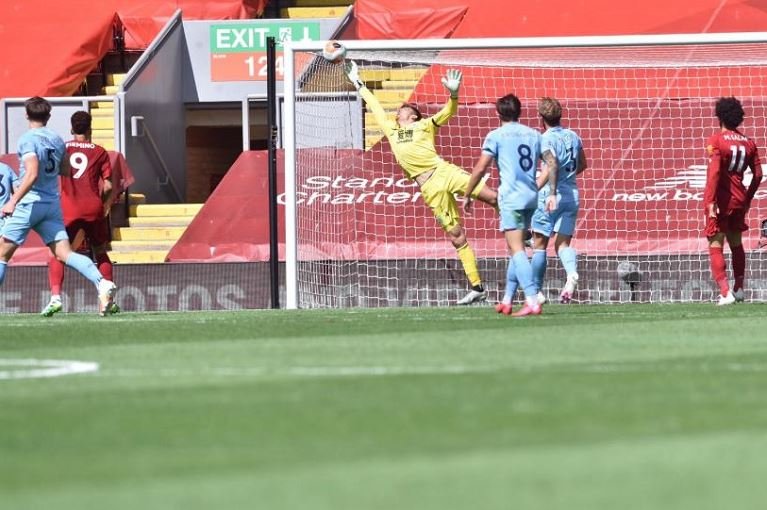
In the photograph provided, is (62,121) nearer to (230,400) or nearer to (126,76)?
(126,76)

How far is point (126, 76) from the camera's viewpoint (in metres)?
22.9

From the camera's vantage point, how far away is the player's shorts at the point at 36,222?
→ 13.0 meters

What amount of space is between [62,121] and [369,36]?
4712mm

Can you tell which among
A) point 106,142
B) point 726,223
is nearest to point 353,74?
point 726,223

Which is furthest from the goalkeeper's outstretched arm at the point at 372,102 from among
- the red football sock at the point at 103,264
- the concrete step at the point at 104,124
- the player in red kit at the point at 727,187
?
the concrete step at the point at 104,124

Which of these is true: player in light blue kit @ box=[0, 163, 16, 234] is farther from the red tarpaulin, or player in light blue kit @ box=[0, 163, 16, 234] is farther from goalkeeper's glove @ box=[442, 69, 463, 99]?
the red tarpaulin

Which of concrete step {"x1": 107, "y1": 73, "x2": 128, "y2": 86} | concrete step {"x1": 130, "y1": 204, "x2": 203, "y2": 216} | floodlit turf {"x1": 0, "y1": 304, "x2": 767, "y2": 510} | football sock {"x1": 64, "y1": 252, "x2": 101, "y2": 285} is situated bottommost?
floodlit turf {"x1": 0, "y1": 304, "x2": 767, "y2": 510}

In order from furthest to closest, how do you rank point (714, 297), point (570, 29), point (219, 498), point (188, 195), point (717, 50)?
1. point (188, 195)
2. point (570, 29)
3. point (717, 50)
4. point (714, 297)
5. point (219, 498)

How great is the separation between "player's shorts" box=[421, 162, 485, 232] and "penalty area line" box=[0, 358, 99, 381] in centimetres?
753

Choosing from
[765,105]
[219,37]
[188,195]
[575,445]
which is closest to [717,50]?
[765,105]

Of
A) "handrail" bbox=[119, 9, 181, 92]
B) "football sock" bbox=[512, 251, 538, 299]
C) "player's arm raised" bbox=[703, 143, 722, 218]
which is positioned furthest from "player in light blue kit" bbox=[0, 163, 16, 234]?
→ "player's arm raised" bbox=[703, 143, 722, 218]

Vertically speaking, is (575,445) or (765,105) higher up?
(765,105)

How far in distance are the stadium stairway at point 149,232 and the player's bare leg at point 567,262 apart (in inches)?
288

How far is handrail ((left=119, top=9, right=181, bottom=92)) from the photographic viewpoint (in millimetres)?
22938
